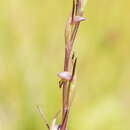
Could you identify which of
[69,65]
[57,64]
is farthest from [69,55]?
[57,64]

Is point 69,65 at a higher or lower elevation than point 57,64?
higher

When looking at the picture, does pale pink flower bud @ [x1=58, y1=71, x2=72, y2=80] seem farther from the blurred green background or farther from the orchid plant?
the blurred green background

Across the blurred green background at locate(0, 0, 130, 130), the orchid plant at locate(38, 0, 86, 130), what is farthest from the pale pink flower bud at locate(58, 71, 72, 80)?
the blurred green background at locate(0, 0, 130, 130)

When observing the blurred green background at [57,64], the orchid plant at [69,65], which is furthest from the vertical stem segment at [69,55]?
the blurred green background at [57,64]

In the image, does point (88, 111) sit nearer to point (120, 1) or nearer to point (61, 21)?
point (61, 21)

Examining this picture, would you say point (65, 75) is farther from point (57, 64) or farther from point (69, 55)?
point (57, 64)

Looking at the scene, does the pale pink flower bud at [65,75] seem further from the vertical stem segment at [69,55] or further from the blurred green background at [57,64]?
the blurred green background at [57,64]

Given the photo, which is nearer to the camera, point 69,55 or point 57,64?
point 69,55

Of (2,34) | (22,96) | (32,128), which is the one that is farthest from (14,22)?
(32,128)
